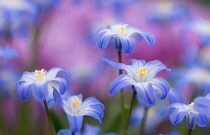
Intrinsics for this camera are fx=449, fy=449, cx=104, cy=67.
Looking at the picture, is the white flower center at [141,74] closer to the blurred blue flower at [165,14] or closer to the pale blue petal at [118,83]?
the pale blue petal at [118,83]

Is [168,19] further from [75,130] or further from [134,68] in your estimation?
[75,130]

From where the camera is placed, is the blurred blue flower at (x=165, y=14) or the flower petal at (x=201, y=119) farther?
the blurred blue flower at (x=165, y=14)

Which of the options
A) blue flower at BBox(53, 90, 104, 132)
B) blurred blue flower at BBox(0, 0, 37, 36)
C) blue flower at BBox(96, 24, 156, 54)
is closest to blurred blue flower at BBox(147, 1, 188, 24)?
blurred blue flower at BBox(0, 0, 37, 36)

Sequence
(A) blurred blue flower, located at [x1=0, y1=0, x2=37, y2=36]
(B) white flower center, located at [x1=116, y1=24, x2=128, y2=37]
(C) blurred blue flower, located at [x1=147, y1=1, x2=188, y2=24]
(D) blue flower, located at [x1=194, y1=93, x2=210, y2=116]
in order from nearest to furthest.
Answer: (D) blue flower, located at [x1=194, y1=93, x2=210, y2=116]
(B) white flower center, located at [x1=116, y1=24, x2=128, y2=37]
(A) blurred blue flower, located at [x1=0, y1=0, x2=37, y2=36]
(C) blurred blue flower, located at [x1=147, y1=1, x2=188, y2=24]

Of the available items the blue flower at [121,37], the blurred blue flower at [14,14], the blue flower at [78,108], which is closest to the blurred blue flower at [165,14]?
the blurred blue flower at [14,14]

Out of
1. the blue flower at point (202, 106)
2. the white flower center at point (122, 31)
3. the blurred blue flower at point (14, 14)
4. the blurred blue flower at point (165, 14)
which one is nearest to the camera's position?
the blue flower at point (202, 106)

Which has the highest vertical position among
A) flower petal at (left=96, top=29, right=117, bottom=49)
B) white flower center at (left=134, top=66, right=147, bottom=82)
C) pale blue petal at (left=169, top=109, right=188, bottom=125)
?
flower petal at (left=96, top=29, right=117, bottom=49)

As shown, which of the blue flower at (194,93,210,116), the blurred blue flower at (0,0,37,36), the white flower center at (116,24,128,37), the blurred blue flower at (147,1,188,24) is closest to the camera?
the blue flower at (194,93,210,116)

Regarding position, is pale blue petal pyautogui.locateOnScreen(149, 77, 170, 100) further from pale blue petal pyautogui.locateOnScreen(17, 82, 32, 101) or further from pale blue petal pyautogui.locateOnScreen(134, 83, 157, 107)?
pale blue petal pyautogui.locateOnScreen(17, 82, 32, 101)
